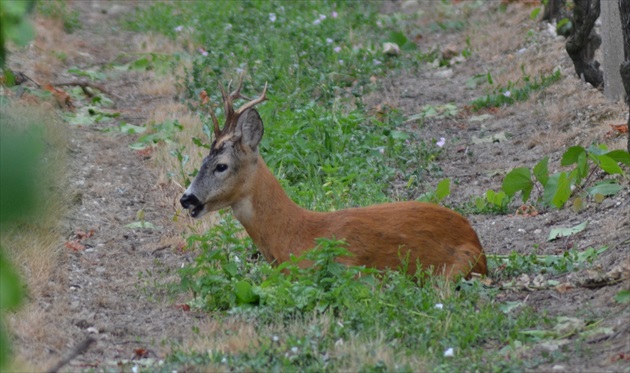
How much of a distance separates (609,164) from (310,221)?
2.11m

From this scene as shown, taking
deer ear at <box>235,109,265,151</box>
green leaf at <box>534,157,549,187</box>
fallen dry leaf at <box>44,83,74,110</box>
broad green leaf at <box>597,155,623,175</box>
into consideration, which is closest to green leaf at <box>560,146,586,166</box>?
broad green leaf at <box>597,155,623,175</box>

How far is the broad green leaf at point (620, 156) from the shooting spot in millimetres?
6605

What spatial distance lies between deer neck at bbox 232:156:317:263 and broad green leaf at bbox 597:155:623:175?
2.02 meters

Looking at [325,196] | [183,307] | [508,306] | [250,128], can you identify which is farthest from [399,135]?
[508,306]

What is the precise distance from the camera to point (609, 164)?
21.8 feet

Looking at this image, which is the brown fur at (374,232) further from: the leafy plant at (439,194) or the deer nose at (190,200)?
the leafy plant at (439,194)

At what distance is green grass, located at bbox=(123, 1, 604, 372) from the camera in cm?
474

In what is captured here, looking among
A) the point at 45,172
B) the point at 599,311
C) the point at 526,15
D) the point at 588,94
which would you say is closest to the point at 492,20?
the point at 526,15

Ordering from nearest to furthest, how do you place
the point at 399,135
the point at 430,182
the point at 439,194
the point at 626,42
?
the point at 626,42
the point at 439,194
the point at 430,182
the point at 399,135

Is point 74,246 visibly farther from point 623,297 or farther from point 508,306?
point 623,297

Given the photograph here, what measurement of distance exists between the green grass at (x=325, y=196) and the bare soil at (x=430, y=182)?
0.26 m

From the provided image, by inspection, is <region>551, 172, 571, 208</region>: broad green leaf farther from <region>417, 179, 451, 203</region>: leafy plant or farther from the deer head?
the deer head

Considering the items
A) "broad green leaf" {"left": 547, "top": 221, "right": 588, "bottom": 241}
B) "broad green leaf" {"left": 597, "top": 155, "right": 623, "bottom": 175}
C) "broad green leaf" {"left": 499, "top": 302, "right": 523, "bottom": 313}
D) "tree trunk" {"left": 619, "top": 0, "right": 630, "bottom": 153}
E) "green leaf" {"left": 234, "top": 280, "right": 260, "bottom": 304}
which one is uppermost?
"tree trunk" {"left": 619, "top": 0, "right": 630, "bottom": 153}

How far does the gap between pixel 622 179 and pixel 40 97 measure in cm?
601
